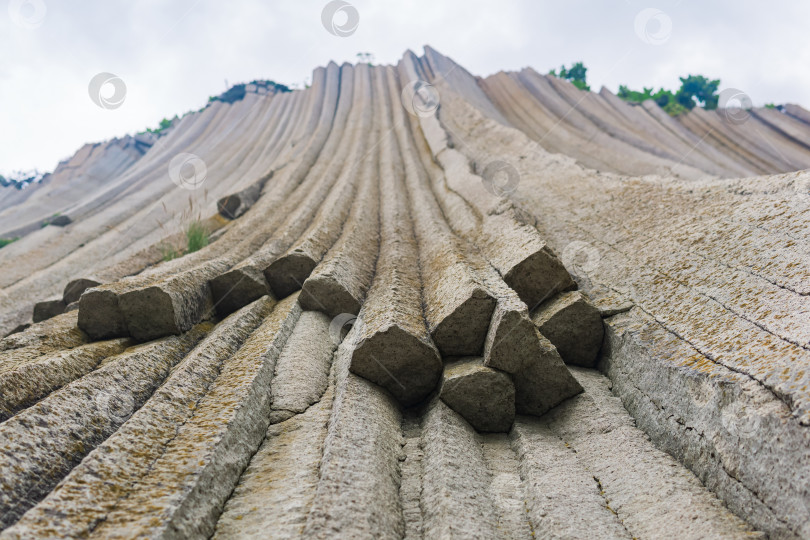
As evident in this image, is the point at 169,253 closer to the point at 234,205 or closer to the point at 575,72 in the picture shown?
the point at 234,205

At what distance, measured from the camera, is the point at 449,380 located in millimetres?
2023

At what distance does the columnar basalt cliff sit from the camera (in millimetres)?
1424

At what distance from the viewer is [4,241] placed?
7562 mm

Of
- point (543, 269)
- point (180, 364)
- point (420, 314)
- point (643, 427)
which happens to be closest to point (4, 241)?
point (180, 364)

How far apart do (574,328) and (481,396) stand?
2.37 feet

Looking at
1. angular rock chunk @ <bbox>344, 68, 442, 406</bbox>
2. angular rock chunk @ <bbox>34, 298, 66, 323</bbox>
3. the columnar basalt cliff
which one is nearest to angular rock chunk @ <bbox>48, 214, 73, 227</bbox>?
the columnar basalt cliff

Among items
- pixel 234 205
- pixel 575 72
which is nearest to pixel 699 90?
pixel 575 72

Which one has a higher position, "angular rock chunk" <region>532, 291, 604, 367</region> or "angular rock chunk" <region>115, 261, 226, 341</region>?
"angular rock chunk" <region>115, 261, 226, 341</region>

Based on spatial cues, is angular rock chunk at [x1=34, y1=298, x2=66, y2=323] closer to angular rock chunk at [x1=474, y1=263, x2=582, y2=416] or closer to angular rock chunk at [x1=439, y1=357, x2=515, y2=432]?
angular rock chunk at [x1=439, y1=357, x2=515, y2=432]

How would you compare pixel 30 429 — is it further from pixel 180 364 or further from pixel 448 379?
pixel 448 379

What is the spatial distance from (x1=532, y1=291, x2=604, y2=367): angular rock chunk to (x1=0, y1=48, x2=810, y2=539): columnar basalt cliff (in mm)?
13

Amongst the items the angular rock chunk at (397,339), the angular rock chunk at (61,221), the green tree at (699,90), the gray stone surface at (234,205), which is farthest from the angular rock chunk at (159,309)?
the green tree at (699,90)

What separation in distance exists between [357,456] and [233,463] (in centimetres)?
45

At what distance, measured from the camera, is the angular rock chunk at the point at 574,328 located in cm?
240
